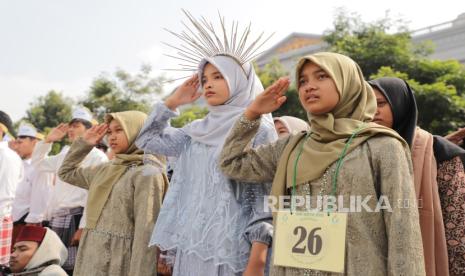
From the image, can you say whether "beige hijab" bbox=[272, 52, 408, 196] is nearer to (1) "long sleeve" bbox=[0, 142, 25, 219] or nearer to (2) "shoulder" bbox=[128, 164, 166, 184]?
(2) "shoulder" bbox=[128, 164, 166, 184]

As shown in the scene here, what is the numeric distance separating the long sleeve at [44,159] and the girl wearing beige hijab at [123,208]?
1.91m

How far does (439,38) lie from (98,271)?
80.6 feet

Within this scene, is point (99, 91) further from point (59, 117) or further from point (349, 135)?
point (349, 135)

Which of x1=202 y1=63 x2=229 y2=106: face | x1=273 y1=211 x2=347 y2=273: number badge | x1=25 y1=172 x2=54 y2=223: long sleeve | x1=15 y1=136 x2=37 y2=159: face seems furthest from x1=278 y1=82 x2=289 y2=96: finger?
x1=15 y1=136 x2=37 y2=159: face

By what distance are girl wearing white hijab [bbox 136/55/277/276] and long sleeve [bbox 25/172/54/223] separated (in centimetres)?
311

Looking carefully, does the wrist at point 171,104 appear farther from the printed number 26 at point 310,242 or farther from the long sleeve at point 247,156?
the printed number 26 at point 310,242

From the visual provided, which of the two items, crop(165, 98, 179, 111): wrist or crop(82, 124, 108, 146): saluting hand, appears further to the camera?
crop(82, 124, 108, 146): saluting hand

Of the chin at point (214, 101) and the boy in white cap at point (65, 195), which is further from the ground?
the chin at point (214, 101)

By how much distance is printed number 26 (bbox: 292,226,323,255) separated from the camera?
1.90 meters

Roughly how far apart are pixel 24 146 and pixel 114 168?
11.3 ft

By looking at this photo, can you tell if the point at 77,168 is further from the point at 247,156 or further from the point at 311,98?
the point at 311,98

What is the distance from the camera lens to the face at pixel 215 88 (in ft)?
9.18

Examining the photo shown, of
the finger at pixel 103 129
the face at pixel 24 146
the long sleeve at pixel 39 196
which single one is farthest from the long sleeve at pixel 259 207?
the face at pixel 24 146

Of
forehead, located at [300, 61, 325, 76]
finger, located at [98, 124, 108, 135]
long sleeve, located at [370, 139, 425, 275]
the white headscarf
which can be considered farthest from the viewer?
finger, located at [98, 124, 108, 135]
